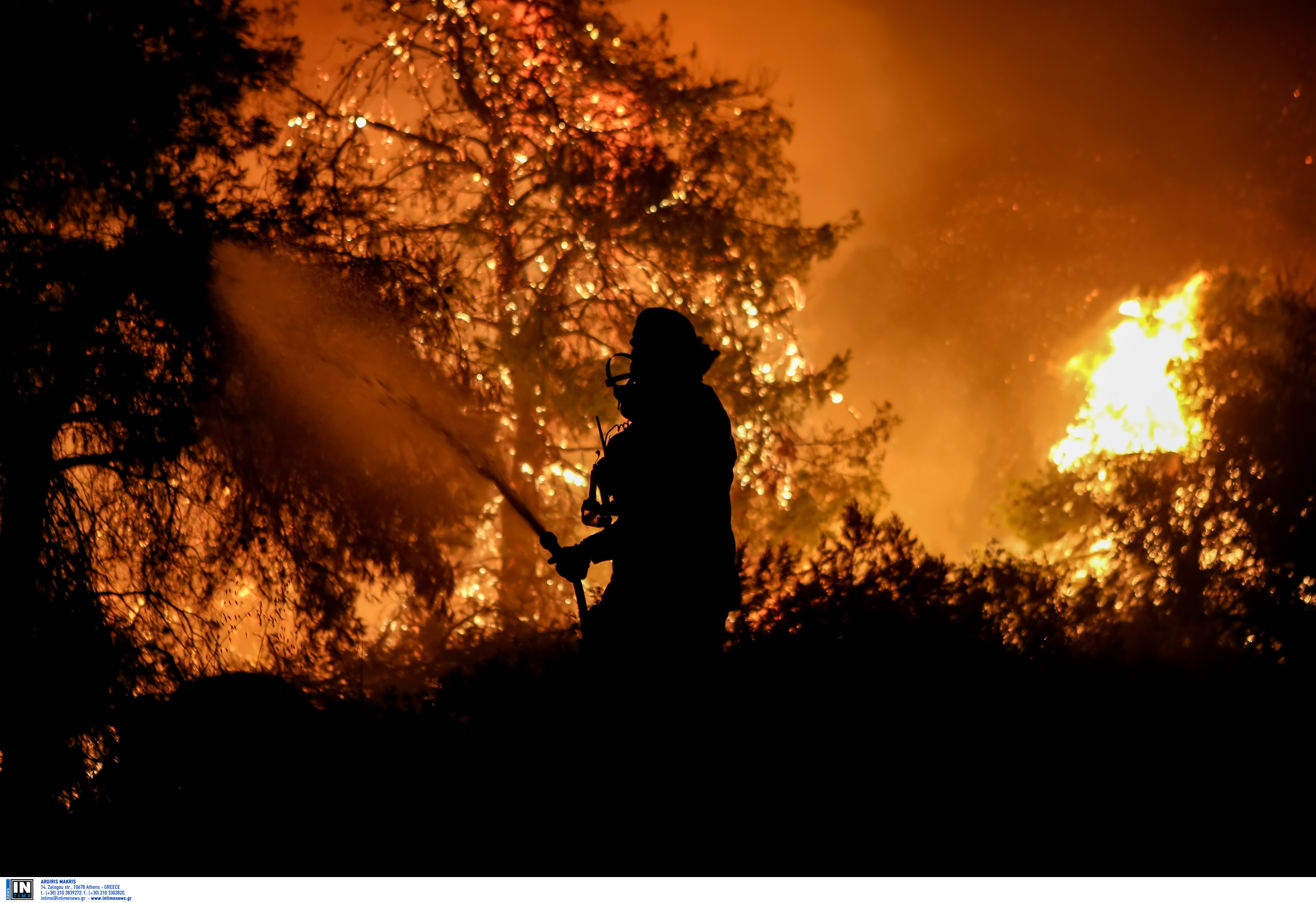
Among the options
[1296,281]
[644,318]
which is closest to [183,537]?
[644,318]

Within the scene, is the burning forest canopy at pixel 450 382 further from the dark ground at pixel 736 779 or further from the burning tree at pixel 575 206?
the dark ground at pixel 736 779

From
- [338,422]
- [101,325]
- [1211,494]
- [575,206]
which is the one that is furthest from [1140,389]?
[101,325]

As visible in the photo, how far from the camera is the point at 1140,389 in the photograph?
14422 mm

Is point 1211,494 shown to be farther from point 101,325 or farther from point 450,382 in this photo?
point 101,325

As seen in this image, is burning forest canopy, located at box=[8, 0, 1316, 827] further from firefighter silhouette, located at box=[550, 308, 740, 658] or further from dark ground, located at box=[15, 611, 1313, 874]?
firefighter silhouette, located at box=[550, 308, 740, 658]

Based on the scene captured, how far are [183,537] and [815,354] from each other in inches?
1089

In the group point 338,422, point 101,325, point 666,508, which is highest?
point 101,325

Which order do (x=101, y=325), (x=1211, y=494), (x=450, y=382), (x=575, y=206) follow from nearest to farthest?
1. (x=101, y=325)
2. (x=450, y=382)
3. (x=575, y=206)
4. (x=1211, y=494)

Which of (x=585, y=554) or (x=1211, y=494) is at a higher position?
(x=1211, y=494)

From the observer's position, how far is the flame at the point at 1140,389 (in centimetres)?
1264

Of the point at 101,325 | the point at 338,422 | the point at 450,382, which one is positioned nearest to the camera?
the point at 101,325

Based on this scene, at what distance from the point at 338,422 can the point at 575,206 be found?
4.70 m

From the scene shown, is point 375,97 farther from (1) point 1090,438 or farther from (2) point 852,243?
(2) point 852,243

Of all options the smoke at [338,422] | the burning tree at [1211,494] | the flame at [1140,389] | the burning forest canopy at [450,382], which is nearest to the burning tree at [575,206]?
the burning forest canopy at [450,382]
